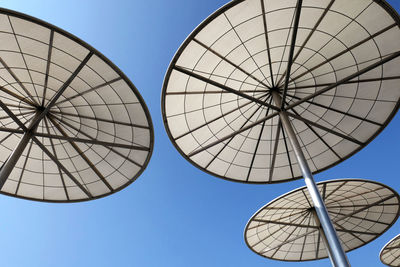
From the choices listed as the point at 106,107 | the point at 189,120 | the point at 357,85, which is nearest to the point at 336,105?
the point at 357,85

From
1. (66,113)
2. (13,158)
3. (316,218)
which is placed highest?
(66,113)

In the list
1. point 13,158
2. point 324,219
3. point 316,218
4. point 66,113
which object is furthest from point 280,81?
point 13,158

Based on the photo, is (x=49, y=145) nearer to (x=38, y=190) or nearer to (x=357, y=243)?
(x=38, y=190)

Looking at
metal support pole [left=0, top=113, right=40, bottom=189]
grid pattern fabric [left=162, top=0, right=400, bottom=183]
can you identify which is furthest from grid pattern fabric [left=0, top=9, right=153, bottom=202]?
grid pattern fabric [left=162, top=0, right=400, bottom=183]

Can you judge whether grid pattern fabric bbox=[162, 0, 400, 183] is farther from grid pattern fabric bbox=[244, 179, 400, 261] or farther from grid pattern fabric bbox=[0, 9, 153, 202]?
grid pattern fabric bbox=[244, 179, 400, 261]

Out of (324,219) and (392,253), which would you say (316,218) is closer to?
(324,219)

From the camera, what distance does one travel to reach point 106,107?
18594mm

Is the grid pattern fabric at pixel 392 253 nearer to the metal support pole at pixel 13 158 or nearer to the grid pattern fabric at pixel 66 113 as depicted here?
the grid pattern fabric at pixel 66 113

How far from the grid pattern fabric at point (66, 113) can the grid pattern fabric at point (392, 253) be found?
3270 cm

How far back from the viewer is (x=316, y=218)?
27641 mm

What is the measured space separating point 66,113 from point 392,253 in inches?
1700

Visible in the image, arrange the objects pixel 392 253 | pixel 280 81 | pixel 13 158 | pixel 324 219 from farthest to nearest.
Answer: pixel 392 253, pixel 280 81, pixel 13 158, pixel 324 219

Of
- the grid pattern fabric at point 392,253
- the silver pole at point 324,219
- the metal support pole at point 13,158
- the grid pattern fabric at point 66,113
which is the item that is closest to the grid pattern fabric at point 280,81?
the silver pole at point 324,219

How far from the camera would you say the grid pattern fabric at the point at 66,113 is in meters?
15.1
